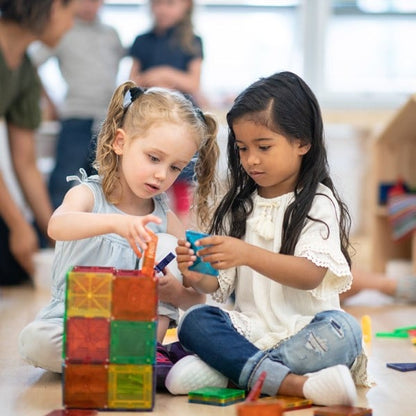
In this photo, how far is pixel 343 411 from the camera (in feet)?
3.90

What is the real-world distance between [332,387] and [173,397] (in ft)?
0.81

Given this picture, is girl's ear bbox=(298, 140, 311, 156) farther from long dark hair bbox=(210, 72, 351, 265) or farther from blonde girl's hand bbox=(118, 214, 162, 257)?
blonde girl's hand bbox=(118, 214, 162, 257)

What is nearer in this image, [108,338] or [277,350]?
[108,338]

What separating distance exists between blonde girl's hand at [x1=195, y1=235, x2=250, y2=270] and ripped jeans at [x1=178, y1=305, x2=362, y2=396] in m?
0.13

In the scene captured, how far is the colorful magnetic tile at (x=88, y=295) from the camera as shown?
3.97ft

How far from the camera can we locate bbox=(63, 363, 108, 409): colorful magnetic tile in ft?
3.99

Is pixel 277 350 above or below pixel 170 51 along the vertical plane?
below

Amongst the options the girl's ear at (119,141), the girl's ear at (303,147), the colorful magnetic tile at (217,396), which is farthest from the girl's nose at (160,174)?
the colorful magnetic tile at (217,396)

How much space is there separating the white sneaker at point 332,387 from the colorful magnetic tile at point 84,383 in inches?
11.8

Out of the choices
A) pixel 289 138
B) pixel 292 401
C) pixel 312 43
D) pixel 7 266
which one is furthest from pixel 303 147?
pixel 312 43

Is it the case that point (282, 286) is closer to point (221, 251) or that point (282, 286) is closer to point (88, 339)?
point (221, 251)

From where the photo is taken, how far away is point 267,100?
1449 millimetres

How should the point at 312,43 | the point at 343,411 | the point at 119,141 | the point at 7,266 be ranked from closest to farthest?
1. the point at 343,411
2. the point at 119,141
3. the point at 7,266
4. the point at 312,43

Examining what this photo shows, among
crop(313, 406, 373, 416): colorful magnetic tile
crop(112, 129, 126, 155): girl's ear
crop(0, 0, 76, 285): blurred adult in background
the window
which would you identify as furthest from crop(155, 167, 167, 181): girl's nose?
the window
